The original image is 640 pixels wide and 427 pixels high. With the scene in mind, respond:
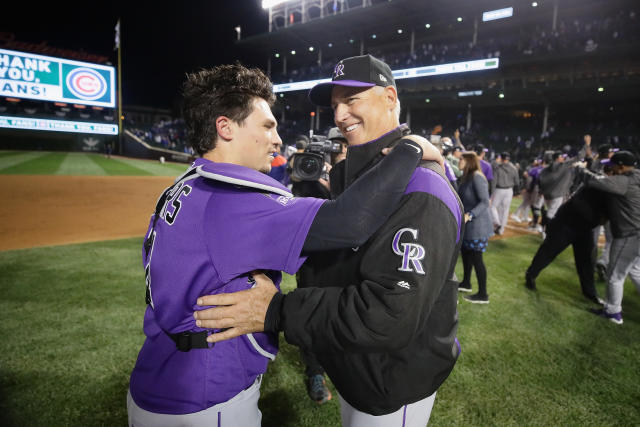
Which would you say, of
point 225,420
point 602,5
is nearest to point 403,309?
point 225,420

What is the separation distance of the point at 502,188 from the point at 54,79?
3050cm

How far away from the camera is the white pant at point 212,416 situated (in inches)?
50.6

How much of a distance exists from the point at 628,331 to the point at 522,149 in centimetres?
2702

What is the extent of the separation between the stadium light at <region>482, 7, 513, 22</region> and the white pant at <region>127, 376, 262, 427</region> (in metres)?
38.3

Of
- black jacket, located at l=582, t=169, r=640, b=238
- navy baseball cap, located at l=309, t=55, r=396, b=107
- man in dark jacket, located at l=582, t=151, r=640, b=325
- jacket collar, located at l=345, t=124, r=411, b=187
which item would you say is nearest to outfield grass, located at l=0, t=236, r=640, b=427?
man in dark jacket, located at l=582, t=151, r=640, b=325

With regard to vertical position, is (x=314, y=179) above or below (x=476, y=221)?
above

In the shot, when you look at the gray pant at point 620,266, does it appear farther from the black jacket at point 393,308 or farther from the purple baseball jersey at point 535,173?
the purple baseball jersey at point 535,173

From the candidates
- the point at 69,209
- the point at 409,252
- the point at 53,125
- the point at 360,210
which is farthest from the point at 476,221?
the point at 53,125

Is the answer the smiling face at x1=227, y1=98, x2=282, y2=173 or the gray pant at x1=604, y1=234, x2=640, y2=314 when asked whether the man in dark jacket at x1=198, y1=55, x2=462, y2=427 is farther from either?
the gray pant at x1=604, y1=234, x2=640, y2=314

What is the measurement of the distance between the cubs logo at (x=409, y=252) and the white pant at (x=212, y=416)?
34.2 inches

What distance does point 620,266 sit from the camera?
4.40 meters

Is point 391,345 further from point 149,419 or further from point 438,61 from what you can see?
point 438,61

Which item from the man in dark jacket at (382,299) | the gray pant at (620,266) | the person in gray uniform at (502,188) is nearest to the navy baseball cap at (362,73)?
the man in dark jacket at (382,299)

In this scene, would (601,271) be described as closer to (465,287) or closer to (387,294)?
(465,287)
